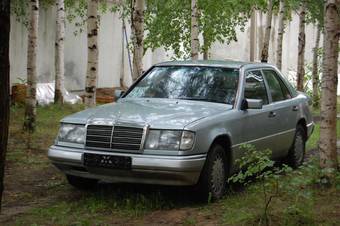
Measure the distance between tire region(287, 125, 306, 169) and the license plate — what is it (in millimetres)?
3404

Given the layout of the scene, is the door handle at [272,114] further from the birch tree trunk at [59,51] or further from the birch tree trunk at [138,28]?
the birch tree trunk at [59,51]

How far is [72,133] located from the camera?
6.56 metres

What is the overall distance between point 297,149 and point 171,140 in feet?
11.1

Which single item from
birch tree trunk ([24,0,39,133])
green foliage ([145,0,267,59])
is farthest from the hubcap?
green foliage ([145,0,267,59])

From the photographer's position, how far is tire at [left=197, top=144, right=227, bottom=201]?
6.31 meters

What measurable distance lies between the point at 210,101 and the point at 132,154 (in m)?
1.47

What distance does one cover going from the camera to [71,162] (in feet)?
20.9

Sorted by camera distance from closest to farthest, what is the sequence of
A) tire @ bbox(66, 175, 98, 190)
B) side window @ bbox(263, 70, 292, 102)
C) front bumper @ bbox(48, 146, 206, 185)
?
front bumper @ bbox(48, 146, 206, 185), tire @ bbox(66, 175, 98, 190), side window @ bbox(263, 70, 292, 102)

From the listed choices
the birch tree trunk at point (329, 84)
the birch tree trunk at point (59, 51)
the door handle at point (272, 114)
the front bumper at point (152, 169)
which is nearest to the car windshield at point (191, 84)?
the door handle at point (272, 114)

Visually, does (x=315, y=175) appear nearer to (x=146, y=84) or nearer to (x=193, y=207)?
(x=193, y=207)

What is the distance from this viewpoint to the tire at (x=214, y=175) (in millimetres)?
6312

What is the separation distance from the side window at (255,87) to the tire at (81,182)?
2.23 m

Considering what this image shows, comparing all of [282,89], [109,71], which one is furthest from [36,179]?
[109,71]

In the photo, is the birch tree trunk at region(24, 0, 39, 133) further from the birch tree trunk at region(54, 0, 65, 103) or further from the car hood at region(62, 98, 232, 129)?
the birch tree trunk at region(54, 0, 65, 103)
